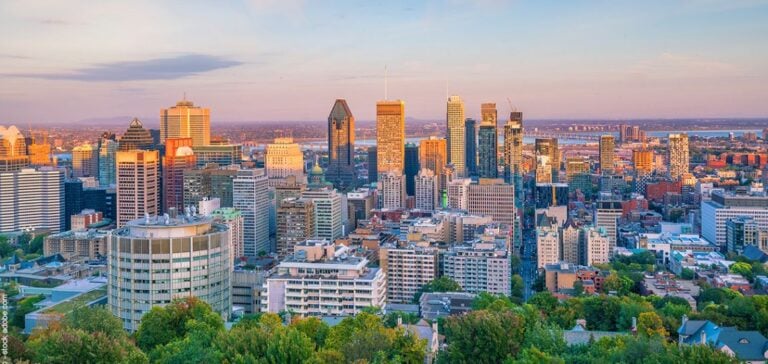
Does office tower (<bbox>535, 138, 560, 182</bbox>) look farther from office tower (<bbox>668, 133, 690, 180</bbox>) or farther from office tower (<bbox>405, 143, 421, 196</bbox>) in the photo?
office tower (<bbox>405, 143, 421, 196</bbox>)

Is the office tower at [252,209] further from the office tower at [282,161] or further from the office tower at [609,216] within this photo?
the office tower at [282,161]

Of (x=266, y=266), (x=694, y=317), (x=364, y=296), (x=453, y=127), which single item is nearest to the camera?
(x=694, y=317)

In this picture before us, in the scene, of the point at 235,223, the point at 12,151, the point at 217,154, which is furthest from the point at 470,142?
the point at 235,223

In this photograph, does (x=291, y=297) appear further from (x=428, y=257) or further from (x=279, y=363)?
(x=279, y=363)

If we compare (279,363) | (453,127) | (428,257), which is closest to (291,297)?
(428,257)

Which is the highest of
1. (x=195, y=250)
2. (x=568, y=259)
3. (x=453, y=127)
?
(x=453, y=127)

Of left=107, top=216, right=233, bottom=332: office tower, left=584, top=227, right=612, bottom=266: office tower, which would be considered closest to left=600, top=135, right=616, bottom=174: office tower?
left=584, top=227, right=612, bottom=266: office tower
